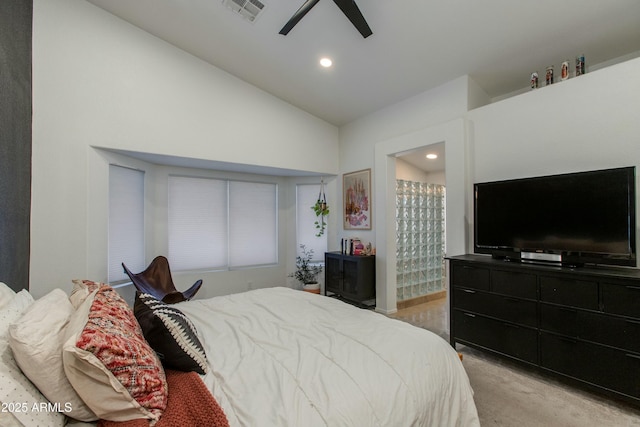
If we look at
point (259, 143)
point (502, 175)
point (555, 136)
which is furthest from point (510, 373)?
point (259, 143)

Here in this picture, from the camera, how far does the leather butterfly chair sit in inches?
127

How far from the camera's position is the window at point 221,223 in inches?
163

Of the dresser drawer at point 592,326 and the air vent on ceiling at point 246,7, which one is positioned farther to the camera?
the air vent on ceiling at point 246,7

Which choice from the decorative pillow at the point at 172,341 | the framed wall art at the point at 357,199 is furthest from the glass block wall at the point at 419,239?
the decorative pillow at the point at 172,341

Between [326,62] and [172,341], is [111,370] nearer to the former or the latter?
[172,341]

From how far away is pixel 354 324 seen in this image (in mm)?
1796

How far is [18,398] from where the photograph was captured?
80cm

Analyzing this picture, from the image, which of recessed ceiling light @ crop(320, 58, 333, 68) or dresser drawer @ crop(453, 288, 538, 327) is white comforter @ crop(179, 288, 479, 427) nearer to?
dresser drawer @ crop(453, 288, 538, 327)

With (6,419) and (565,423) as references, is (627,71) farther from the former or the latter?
(6,419)

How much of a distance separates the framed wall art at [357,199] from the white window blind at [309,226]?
589mm

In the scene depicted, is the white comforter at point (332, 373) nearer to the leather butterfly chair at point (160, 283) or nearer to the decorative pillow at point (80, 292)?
the decorative pillow at point (80, 292)

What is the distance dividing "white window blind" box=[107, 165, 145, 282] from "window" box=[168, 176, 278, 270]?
44cm

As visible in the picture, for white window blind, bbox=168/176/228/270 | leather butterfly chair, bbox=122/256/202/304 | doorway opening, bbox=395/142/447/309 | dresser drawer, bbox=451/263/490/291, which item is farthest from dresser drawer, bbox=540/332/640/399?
white window blind, bbox=168/176/228/270

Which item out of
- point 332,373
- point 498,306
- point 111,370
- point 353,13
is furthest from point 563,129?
point 111,370
